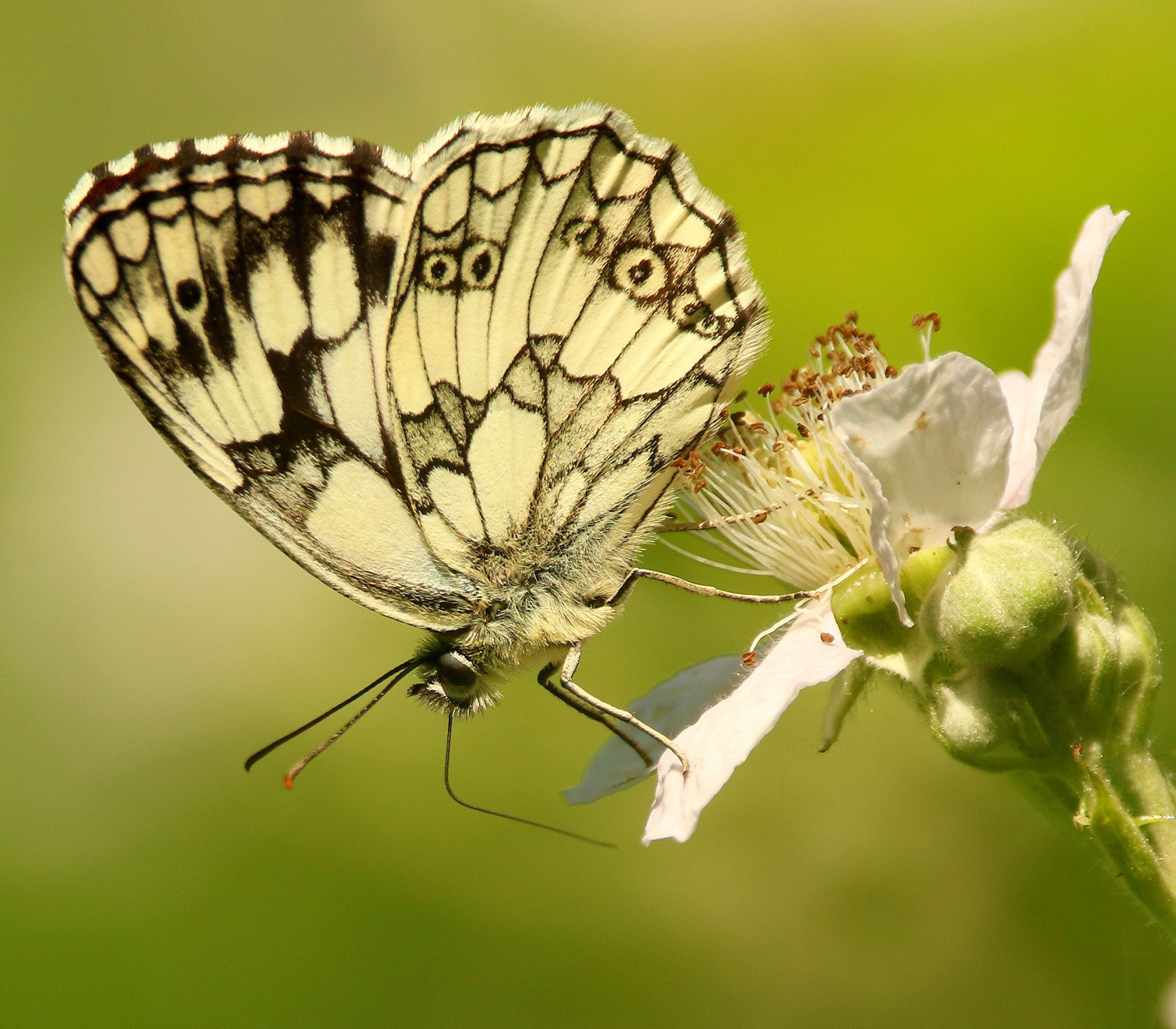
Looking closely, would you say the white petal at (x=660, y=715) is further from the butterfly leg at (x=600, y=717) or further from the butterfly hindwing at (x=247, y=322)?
the butterfly hindwing at (x=247, y=322)

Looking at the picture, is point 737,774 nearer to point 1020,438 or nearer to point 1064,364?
point 1020,438

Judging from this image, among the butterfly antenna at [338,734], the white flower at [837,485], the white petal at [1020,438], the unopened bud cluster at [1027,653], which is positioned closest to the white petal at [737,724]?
the white flower at [837,485]

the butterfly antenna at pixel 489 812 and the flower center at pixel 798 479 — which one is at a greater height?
the flower center at pixel 798 479

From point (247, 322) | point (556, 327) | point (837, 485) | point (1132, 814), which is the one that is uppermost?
point (247, 322)

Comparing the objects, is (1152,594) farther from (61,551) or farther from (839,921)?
(61,551)

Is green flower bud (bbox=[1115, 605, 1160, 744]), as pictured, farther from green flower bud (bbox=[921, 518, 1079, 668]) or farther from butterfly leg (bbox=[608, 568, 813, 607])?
butterfly leg (bbox=[608, 568, 813, 607])

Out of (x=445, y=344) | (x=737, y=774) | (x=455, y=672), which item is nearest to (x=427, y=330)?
(x=445, y=344)

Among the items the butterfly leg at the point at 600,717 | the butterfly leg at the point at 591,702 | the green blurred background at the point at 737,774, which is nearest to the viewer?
the butterfly leg at the point at 591,702
